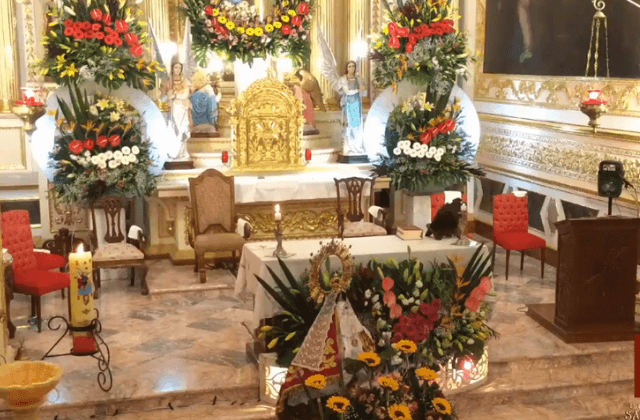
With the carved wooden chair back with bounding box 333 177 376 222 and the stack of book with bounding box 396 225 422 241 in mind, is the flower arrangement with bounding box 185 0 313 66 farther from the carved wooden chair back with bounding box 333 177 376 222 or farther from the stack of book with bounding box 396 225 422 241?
the stack of book with bounding box 396 225 422 241

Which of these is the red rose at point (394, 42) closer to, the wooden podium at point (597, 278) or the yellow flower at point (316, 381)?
the wooden podium at point (597, 278)

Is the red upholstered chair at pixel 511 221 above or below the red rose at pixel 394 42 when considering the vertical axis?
below

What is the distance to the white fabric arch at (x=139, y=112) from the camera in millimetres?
8930

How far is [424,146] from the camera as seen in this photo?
9422 mm

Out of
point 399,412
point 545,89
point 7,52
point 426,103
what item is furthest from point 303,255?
point 7,52

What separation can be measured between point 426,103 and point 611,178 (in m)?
2.46

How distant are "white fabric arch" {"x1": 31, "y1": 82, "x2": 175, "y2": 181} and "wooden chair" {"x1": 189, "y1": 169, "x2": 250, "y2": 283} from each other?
0.55 metres

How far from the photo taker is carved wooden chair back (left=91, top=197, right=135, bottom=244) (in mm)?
8633

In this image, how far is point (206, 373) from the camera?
259 inches

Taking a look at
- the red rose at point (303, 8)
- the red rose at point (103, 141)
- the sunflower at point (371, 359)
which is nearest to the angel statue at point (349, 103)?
the red rose at point (303, 8)

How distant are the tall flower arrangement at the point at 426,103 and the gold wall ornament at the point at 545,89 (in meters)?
0.47

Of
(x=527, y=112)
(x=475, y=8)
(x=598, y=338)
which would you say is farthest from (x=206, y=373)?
(x=475, y=8)

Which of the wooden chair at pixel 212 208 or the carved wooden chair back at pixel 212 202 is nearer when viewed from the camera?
the wooden chair at pixel 212 208

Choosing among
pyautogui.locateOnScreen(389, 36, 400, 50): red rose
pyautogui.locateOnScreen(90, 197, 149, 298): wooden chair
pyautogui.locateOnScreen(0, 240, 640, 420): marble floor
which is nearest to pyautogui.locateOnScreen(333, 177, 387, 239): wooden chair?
pyautogui.locateOnScreen(0, 240, 640, 420): marble floor
